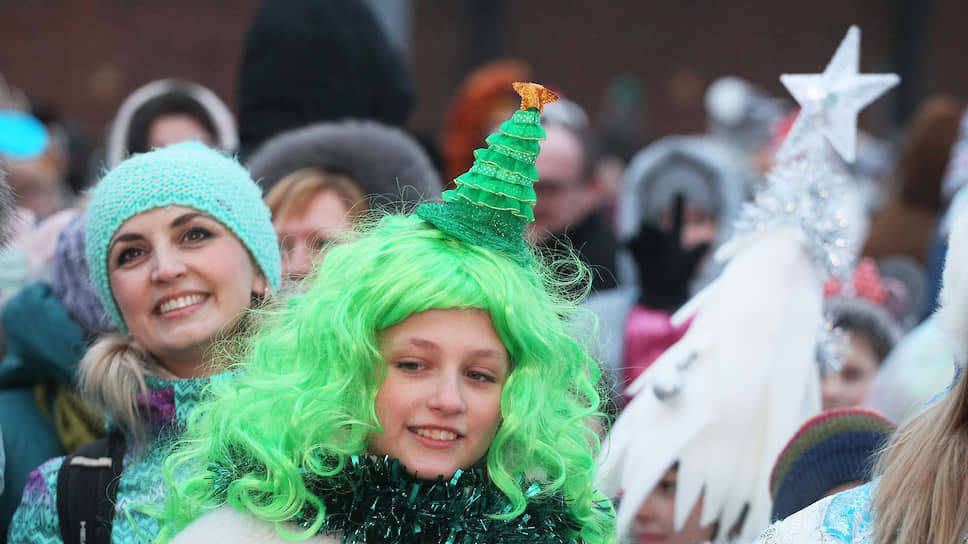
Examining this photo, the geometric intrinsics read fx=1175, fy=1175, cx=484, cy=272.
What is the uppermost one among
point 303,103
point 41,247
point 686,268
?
point 303,103

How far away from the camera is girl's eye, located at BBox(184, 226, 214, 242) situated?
284cm

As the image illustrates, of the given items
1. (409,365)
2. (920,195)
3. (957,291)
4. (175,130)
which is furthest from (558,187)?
(957,291)

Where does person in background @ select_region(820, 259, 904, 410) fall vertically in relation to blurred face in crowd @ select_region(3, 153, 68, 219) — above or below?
below

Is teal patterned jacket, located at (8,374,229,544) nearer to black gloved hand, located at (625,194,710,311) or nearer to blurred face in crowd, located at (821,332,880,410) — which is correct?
black gloved hand, located at (625,194,710,311)

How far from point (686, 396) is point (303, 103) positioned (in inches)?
91.0

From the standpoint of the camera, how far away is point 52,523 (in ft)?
8.36

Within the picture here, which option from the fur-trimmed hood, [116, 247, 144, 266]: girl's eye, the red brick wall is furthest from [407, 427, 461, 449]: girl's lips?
the red brick wall

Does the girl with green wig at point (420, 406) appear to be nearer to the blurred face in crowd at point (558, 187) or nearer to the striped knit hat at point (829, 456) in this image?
the striped knit hat at point (829, 456)

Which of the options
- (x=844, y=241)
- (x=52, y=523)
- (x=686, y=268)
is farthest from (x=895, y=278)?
(x=52, y=523)

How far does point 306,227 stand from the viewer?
3697 millimetres

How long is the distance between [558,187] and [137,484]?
2888 mm

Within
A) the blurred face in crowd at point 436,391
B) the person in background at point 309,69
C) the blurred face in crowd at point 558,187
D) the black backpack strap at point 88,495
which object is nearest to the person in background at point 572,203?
the blurred face in crowd at point 558,187

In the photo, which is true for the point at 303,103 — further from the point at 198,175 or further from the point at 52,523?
the point at 52,523

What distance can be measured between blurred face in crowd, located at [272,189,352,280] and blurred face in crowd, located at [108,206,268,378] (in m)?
0.79
